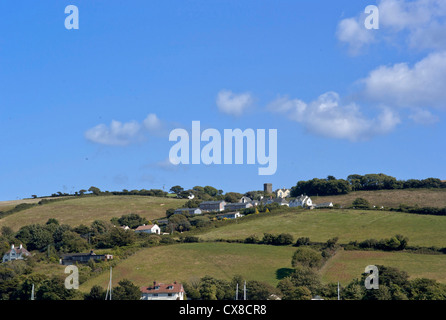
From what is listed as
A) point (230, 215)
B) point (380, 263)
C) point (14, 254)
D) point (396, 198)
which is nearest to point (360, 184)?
point (396, 198)

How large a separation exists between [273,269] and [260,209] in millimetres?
54667

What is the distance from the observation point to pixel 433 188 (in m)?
154

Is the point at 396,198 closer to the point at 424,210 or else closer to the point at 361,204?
the point at 361,204

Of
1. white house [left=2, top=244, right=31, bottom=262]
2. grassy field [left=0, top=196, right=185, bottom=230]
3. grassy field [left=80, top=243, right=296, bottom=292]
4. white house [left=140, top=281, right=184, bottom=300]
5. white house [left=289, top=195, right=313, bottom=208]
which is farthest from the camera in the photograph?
white house [left=289, top=195, right=313, bottom=208]

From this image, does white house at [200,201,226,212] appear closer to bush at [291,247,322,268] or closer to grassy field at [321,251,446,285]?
grassy field at [321,251,446,285]

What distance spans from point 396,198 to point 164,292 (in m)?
85.6

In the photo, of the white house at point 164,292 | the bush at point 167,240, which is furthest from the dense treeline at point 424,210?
the white house at point 164,292

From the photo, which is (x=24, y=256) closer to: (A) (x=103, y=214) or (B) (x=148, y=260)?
(B) (x=148, y=260)

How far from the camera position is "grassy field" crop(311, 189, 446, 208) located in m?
136

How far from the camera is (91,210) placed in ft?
503

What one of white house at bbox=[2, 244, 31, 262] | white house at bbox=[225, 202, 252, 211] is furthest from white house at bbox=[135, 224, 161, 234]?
white house at bbox=[225, 202, 252, 211]

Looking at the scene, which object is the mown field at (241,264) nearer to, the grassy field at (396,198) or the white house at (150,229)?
the white house at (150,229)

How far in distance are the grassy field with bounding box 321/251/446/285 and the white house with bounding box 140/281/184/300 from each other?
19.1m
